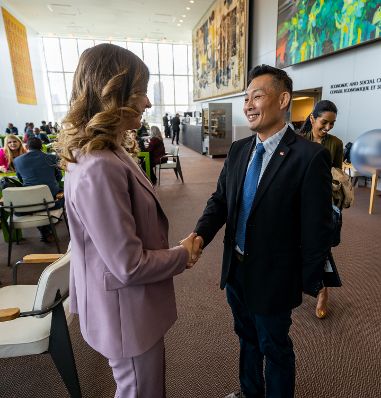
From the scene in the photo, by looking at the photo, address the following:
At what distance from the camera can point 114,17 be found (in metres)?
13.8

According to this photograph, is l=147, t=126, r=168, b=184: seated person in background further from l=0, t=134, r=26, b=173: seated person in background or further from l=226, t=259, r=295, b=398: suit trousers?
l=226, t=259, r=295, b=398: suit trousers

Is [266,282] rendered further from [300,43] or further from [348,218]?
[300,43]

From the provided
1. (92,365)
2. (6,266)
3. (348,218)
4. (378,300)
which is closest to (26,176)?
(6,266)

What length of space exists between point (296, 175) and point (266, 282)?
0.43 metres

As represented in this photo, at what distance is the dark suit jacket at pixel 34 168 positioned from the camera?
11.1 feet

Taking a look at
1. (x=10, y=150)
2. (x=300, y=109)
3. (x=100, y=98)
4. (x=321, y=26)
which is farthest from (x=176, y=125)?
(x=100, y=98)

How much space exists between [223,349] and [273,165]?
4.43 feet

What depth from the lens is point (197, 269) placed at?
2895 millimetres

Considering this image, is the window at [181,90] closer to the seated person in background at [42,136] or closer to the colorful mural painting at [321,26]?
the seated person in background at [42,136]

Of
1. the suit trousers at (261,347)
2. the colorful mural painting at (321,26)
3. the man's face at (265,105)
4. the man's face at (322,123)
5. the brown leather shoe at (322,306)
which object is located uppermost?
the colorful mural painting at (321,26)

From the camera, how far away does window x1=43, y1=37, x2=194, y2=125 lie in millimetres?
17859

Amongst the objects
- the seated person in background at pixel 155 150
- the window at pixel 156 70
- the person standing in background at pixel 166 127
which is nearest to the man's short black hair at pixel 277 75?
the seated person in background at pixel 155 150

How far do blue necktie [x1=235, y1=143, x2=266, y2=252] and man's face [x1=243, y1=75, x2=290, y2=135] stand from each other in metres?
0.09

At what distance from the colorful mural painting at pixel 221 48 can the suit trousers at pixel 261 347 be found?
9.59 meters
